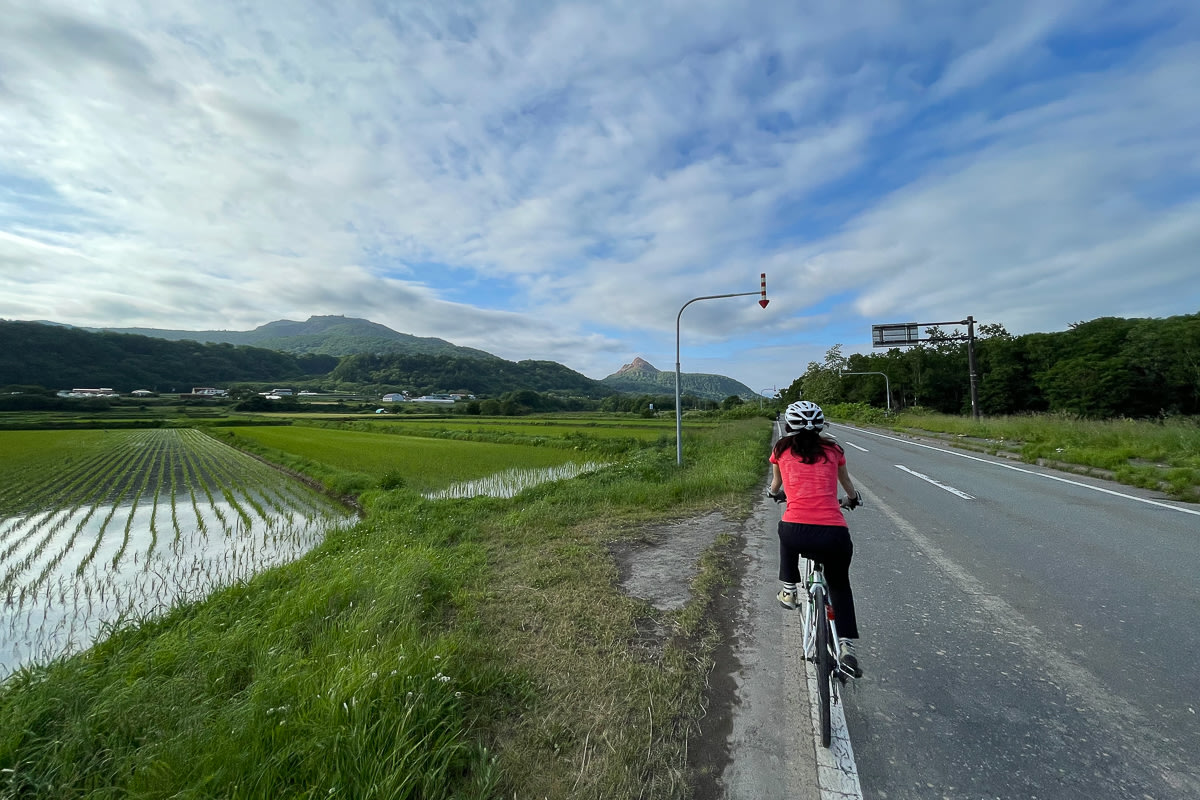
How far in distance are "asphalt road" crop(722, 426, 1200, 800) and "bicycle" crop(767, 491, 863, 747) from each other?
0.13 metres

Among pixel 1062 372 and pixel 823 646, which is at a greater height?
pixel 1062 372

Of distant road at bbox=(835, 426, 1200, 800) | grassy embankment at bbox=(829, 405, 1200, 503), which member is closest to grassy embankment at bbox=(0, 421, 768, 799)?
distant road at bbox=(835, 426, 1200, 800)

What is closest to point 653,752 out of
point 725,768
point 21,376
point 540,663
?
point 725,768

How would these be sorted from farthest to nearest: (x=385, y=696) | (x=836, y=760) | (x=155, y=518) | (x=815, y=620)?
(x=155, y=518) < (x=815, y=620) < (x=385, y=696) < (x=836, y=760)

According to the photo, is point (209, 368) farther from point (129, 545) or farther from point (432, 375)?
point (129, 545)

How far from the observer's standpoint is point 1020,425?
15.7 m

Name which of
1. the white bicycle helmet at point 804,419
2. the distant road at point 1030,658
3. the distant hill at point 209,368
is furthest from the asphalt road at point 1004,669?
the distant hill at point 209,368

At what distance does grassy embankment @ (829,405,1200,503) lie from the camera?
789cm

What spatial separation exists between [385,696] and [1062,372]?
4961 cm

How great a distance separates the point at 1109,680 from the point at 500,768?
3393 mm

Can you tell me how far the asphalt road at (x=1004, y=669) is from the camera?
1.96 m

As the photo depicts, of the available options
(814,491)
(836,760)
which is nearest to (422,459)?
(814,491)

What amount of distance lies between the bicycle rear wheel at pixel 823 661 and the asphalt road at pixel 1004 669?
13cm

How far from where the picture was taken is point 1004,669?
2.76 meters
